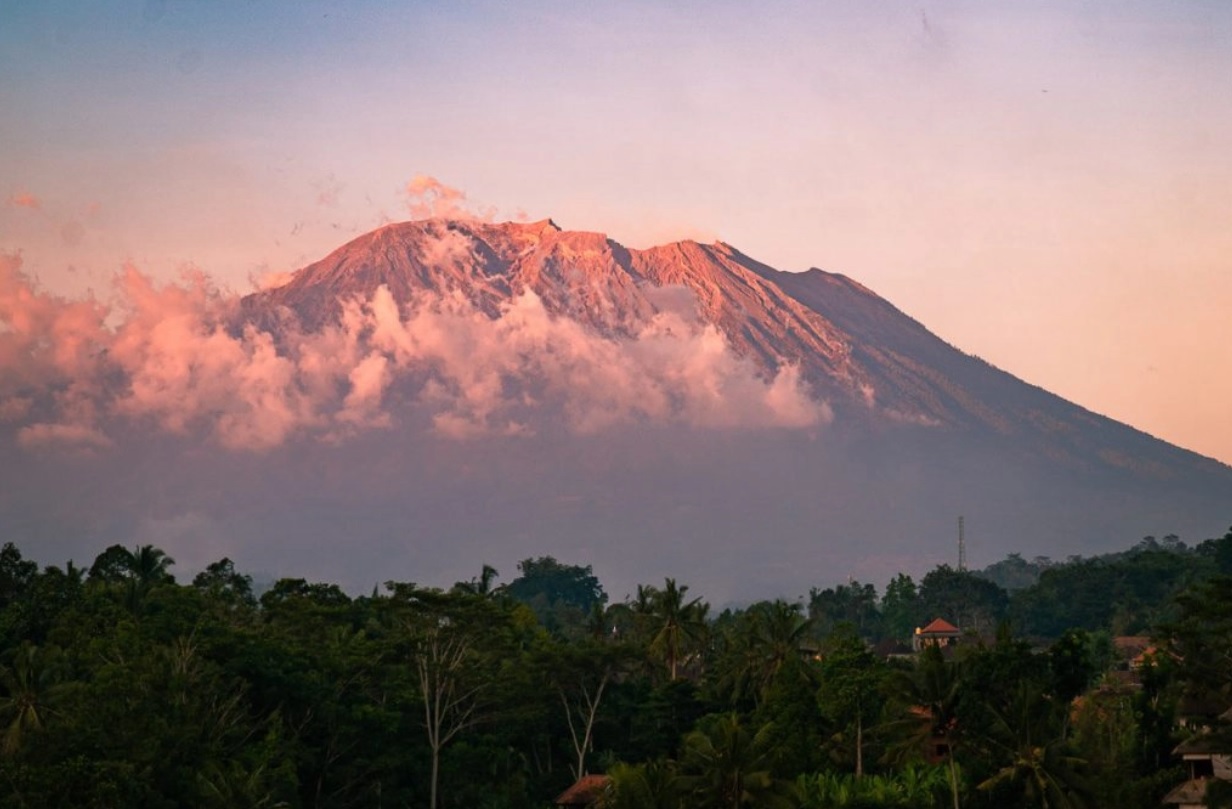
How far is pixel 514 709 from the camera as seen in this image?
11406cm

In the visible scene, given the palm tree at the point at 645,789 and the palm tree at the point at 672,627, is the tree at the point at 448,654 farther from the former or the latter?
the palm tree at the point at 645,789

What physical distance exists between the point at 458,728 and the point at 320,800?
34.4 ft

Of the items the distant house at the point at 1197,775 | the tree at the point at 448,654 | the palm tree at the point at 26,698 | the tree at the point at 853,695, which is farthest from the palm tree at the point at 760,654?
the palm tree at the point at 26,698

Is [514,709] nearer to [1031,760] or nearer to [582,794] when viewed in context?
[582,794]

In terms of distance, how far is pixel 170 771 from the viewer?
82.1 metres

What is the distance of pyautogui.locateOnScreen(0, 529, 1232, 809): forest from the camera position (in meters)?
85.3

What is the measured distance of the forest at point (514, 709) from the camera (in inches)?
3359

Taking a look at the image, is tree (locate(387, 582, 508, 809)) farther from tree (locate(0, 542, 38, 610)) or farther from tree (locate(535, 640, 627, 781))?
tree (locate(0, 542, 38, 610))

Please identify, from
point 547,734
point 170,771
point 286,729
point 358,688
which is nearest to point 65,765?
point 170,771

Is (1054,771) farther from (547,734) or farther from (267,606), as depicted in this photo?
(267,606)

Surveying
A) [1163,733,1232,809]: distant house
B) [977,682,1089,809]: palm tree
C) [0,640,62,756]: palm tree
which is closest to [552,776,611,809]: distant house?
[977,682,1089,809]: palm tree

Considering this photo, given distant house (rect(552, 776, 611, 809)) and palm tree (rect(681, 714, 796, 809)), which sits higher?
palm tree (rect(681, 714, 796, 809))

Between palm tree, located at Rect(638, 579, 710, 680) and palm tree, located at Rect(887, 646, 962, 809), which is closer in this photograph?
palm tree, located at Rect(887, 646, 962, 809)

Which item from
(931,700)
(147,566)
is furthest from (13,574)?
(931,700)
